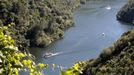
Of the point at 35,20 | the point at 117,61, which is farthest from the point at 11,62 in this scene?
the point at 35,20

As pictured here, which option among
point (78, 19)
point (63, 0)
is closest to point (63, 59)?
point (78, 19)

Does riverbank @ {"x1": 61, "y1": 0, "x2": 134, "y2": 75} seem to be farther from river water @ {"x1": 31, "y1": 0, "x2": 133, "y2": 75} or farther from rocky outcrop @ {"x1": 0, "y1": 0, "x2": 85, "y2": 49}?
rocky outcrop @ {"x1": 0, "y1": 0, "x2": 85, "y2": 49}

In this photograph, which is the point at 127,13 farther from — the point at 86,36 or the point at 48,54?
the point at 48,54

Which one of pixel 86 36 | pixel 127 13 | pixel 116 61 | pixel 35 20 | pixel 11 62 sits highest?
pixel 11 62

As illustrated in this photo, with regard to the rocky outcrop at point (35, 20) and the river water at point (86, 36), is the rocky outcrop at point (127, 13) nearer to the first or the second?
the river water at point (86, 36)

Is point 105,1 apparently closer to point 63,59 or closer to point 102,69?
point 63,59

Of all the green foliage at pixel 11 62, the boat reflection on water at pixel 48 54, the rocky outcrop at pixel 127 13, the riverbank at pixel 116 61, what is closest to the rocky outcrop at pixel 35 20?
the boat reflection on water at pixel 48 54
